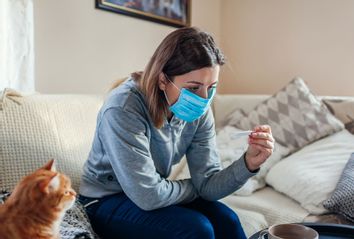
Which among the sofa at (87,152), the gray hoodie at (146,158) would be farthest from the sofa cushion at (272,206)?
the gray hoodie at (146,158)

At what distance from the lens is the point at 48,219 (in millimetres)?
886

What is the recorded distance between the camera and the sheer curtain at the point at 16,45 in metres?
1.47

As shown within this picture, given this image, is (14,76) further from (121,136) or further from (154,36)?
(154,36)

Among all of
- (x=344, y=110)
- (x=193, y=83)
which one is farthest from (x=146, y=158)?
(x=344, y=110)

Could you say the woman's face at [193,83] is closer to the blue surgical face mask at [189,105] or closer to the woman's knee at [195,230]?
the blue surgical face mask at [189,105]

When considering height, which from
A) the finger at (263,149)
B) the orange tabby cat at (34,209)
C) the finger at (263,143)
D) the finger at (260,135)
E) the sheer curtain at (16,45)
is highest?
the sheer curtain at (16,45)

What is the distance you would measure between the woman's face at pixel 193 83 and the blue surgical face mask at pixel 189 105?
0.04 ft

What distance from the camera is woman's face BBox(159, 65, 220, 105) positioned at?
48.5 inches

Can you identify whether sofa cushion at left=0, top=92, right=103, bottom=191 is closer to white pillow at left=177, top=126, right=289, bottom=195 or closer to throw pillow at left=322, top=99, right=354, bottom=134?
white pillow at left=177, top=126, right=289, bottom=195

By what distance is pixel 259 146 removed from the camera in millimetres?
1265

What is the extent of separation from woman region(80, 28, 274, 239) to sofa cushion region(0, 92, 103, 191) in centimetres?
13

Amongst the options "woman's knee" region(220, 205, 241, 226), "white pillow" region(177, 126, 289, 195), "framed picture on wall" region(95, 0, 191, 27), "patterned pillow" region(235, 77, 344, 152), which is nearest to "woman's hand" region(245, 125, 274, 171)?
"woman's knee" region(220, 205, 241, 226)

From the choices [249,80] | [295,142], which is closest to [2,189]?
[295,142]

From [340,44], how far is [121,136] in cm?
172
